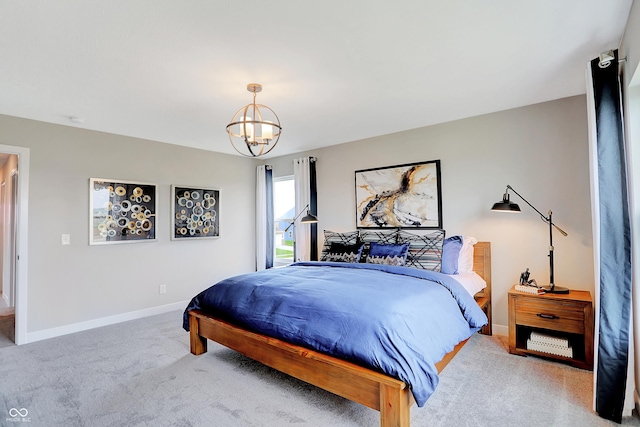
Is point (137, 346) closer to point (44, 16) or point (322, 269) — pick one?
point (322, 269)

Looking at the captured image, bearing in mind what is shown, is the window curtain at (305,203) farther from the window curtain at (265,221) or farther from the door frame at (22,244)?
the door frame at (22,244)

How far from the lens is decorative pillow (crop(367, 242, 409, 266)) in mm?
3582

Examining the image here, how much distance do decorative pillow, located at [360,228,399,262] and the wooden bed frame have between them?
5.67 ft

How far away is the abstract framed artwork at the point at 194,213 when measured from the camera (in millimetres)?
4672

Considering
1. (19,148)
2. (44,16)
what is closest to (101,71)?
(44,16)

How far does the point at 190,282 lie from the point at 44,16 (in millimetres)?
3712

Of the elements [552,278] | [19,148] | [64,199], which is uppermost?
[19,148]

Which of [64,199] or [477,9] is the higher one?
[477,9]

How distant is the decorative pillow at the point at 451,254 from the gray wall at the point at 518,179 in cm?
45

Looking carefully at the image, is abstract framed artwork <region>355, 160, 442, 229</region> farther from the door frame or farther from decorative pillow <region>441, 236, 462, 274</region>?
the door frame

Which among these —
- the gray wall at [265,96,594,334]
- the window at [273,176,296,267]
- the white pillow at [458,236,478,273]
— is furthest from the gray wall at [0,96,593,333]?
the window at [273,176,296,267]

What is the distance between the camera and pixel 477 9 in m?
1.81

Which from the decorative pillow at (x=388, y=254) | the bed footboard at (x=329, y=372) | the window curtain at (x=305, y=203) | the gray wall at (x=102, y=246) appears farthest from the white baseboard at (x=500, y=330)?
the gray wall at (x=102, y=246)

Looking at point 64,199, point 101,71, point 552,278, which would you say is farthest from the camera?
point 64,199
